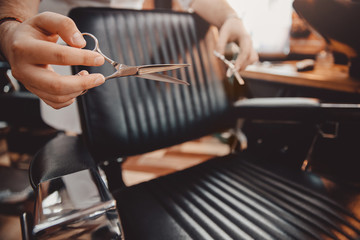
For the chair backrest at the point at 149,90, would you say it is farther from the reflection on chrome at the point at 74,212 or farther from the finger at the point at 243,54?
the reflection on chrome at the point at 74,212

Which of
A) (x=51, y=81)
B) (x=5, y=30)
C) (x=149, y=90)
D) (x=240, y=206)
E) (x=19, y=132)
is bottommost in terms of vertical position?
(x=240, y=206)

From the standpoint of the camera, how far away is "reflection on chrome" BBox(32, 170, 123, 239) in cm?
34

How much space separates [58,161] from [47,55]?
26cm

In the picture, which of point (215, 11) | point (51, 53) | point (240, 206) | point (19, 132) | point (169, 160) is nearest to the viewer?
point (51, 53)

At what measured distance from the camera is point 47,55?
33 centimetres

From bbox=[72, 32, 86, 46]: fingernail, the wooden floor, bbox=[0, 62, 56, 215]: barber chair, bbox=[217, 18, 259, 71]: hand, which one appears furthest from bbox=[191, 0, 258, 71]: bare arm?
the wooden floor

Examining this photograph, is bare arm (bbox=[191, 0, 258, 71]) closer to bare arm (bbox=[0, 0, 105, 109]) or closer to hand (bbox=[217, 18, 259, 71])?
hand (bbox=[217, 18, 259, 71])

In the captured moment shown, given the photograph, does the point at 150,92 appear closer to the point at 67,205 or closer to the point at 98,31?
the point at 98,31

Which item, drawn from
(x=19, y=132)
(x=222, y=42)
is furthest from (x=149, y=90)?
(x=19, y=132)

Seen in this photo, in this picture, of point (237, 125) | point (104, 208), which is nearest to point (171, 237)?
point (104, 208)

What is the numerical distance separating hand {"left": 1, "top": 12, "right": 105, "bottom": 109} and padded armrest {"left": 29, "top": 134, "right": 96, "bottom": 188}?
0.17 meters

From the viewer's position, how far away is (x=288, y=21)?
1.81 meters

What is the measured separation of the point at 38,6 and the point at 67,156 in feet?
1.22

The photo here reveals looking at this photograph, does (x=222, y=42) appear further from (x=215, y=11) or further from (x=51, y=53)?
(x=51, y=53)
